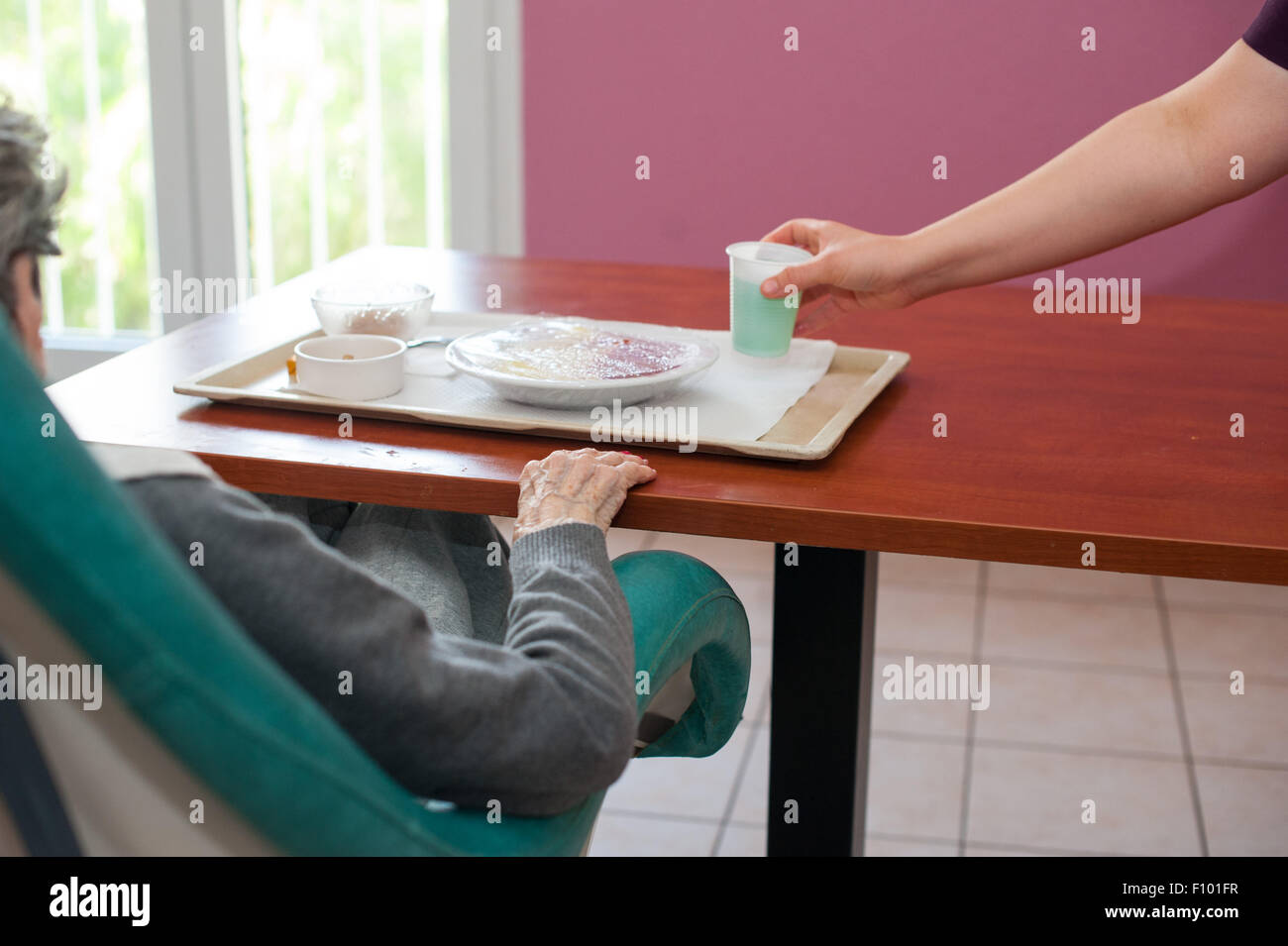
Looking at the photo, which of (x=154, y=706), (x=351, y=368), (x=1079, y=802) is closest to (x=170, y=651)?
(x=154, y=706)

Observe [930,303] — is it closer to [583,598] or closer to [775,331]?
[775,331]

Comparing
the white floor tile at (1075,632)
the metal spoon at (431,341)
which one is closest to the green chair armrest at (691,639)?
the metal spoon at (431,341)

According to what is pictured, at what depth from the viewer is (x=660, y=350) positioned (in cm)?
147

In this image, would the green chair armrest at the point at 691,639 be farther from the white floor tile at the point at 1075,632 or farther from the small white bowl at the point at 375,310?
the white floor tile at the point at 1075,632

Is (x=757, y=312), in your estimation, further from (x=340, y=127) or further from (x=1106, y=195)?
(x=340, y=127)

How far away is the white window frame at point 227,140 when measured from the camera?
323cm

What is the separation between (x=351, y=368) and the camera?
1.37 metres

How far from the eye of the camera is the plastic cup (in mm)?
1501

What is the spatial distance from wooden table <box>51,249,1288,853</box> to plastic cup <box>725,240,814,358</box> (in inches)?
5.4

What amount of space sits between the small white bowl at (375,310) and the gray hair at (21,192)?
0.74 metres

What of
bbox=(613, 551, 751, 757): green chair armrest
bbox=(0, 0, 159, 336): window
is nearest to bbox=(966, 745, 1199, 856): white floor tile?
bbox=(613, 551, 751, 757): green chair armrest

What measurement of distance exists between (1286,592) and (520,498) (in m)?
2.42

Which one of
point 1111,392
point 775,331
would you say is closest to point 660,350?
point 775,331
